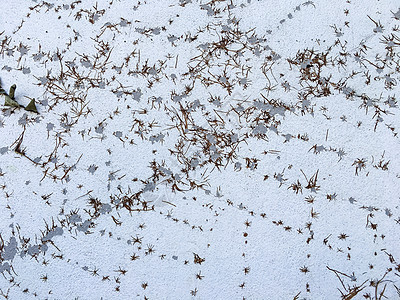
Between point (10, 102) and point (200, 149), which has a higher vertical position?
point (200, 149)

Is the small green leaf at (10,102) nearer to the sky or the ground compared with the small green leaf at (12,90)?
nearer to the ground

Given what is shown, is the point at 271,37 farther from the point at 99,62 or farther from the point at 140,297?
the point at 140,297

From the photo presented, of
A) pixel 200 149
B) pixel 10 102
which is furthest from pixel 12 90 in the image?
pixel 200 149

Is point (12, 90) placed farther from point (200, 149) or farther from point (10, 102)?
point (200, 149)

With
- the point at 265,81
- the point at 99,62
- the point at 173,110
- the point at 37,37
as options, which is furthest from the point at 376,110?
the point at 37,37

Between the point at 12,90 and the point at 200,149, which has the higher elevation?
the point at 200,149

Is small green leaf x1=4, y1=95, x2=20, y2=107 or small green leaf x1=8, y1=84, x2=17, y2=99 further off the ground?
small green leaf x1=8, y1=84, x2=17, y2=99

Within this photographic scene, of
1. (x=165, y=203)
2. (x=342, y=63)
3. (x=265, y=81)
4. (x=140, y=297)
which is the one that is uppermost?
(x=342, y=63)

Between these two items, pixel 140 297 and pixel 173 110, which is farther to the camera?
pixel 173 110
